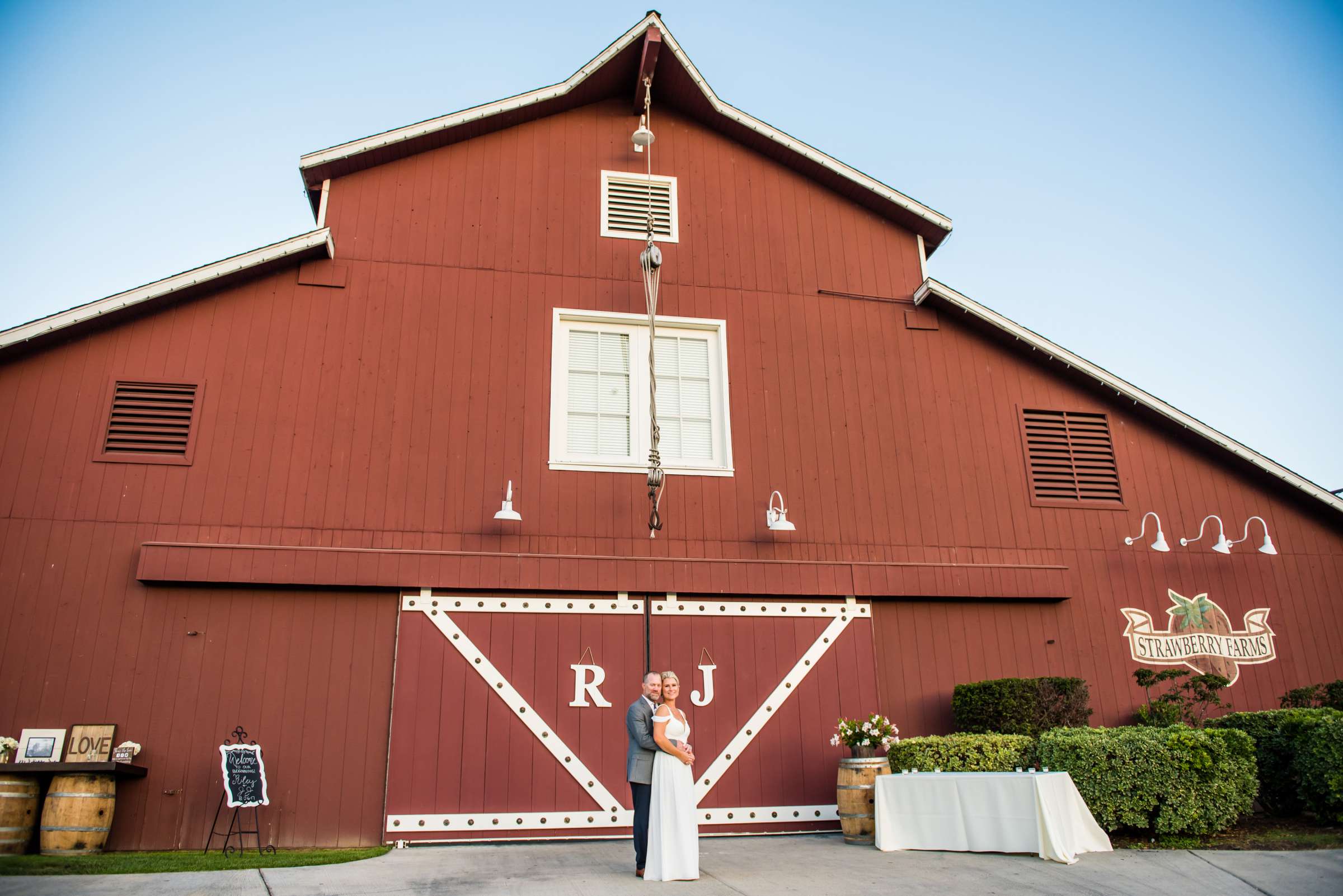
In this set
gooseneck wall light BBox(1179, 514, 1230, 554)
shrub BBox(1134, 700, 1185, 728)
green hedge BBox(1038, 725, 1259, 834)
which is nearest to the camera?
green hedge BBox(1038, 725, 1259, 834)

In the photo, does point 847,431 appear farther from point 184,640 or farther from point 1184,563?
point 184,640

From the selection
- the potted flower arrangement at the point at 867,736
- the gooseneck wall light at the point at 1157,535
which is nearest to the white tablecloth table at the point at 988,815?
the potted flower arrangement at the point at 867,736

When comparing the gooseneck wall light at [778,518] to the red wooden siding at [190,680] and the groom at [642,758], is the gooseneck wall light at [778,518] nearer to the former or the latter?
the groom at [642,758]

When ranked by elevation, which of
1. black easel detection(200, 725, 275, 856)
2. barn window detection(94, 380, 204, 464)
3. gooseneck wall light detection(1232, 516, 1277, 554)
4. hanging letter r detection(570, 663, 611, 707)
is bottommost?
black easel detection(200, 725, 275, 856)

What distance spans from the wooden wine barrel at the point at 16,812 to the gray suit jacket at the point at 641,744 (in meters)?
4.88

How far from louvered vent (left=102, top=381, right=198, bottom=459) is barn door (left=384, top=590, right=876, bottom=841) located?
276 centimetres

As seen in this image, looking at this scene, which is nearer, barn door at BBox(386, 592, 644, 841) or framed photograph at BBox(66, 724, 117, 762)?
framed photograph at BBox(66, 724, 117, 762)

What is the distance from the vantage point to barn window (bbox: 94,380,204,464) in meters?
9.43

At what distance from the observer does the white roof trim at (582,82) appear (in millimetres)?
10828

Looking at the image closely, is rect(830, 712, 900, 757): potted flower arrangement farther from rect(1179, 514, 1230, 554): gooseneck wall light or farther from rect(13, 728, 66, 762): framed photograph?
rect(13, 728, 66, 762): framed photograph

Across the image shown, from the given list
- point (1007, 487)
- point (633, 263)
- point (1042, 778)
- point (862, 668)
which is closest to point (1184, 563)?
point (1007, 487)

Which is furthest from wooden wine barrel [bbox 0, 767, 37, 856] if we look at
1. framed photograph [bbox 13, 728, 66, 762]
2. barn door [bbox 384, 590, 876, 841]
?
barn door [bbox 384, 590, 876, 841]

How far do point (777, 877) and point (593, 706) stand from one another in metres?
2.96

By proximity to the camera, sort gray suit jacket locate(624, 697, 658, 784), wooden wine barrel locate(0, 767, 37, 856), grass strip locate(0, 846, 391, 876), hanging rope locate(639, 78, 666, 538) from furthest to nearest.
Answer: hanging rope locate(639, 78, 666, 538), wooden wine barrel locate(0, 767, 37, 856), gray suit jacket locate(624, 697, 658, 784), grass strip locate(0, 846, 391, 876)
